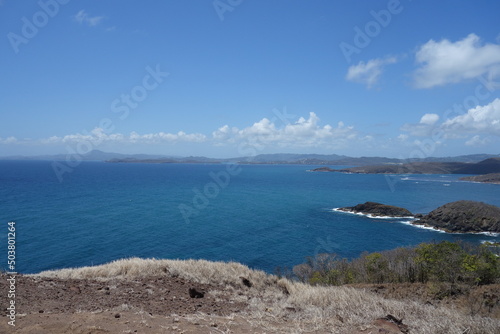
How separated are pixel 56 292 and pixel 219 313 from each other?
18.1 ft

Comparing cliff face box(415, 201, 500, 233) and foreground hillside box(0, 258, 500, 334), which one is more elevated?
foreground hillside box(0, 258, 500, 334)

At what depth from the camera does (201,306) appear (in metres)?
10.1

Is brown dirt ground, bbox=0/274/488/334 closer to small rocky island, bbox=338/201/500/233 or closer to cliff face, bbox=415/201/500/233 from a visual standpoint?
small rocky island, bbox=338/201/500/233

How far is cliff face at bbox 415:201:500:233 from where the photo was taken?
5691 centimetres

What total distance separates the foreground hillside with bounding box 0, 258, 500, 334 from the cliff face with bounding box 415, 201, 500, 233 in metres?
55.7

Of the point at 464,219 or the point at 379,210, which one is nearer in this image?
the point at 464,219

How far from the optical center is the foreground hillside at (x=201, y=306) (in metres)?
7.25

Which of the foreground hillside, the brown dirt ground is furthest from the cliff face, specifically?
the foreground hillside

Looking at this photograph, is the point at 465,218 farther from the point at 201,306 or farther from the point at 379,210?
the point at 201,306

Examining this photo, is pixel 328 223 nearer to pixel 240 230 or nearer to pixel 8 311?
pixel 240 230

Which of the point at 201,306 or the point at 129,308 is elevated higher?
the point at 129,308

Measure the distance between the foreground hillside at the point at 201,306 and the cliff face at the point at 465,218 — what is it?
5571 cm

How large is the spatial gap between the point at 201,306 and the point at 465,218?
62983 mm

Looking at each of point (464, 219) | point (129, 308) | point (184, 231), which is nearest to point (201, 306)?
point (129, 308)
